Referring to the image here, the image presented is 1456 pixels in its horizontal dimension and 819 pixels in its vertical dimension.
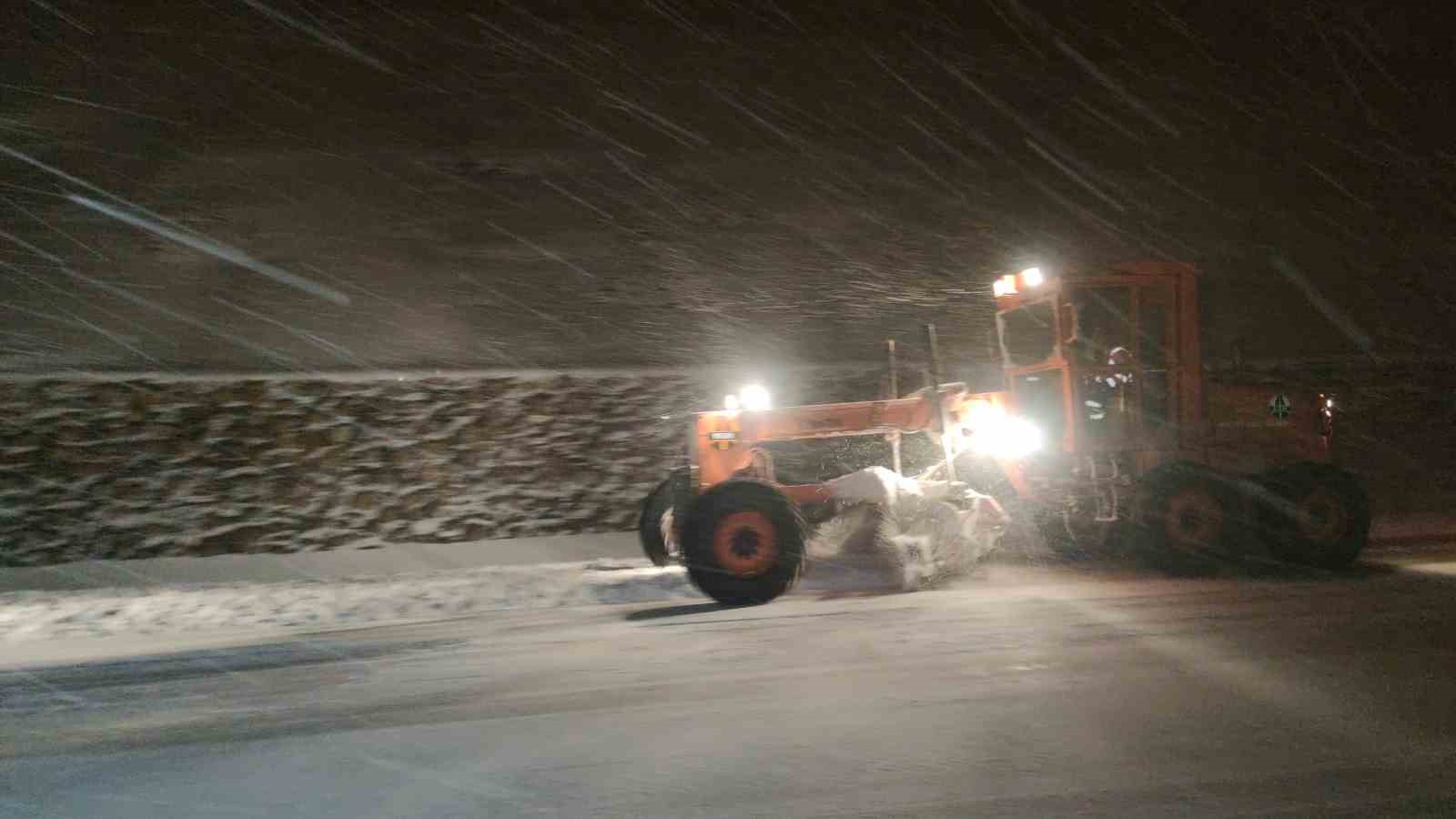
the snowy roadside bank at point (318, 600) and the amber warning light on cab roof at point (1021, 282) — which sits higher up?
the amber warning light on cab roof at point (1021, 282)

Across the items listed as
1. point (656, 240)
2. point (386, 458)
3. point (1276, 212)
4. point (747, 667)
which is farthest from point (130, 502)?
point (1276, 212)

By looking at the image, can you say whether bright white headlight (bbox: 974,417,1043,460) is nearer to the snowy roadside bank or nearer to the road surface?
the road surface

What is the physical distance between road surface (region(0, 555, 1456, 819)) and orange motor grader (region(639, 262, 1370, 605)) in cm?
185

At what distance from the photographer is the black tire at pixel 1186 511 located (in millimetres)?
11055

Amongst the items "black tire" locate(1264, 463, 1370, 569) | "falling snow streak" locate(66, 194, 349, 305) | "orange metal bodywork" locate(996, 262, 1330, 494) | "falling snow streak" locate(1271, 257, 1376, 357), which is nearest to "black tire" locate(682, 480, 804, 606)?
"orange metal bodywork" locate(996, 262, 1330, 494)

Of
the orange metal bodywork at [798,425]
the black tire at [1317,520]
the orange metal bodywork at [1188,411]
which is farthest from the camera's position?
the orange metal bodywork at [1188,411]

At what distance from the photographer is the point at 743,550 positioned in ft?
32.0

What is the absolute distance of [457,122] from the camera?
2423cm

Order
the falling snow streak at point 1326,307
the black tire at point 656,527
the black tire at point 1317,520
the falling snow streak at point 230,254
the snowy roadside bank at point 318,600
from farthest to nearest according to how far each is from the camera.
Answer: the falling snow streak at point 1326,307
the falling snow streak at point 230,254
the black tire at point 656,527
the black tire at point 1317,520
the snowy roadside bank at point 318,600

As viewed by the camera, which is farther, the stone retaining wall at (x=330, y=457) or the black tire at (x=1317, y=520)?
the stone retaining wall at (x=330, y=457)

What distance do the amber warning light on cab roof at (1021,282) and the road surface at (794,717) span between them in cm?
323

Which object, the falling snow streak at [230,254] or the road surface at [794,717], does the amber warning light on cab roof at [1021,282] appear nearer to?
the road surface at [794,717]

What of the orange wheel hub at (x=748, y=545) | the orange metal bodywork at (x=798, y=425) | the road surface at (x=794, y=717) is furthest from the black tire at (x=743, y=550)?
the orange metal bodywork at (x=798, y=425)

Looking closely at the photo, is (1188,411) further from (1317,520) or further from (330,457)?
(330,457)
